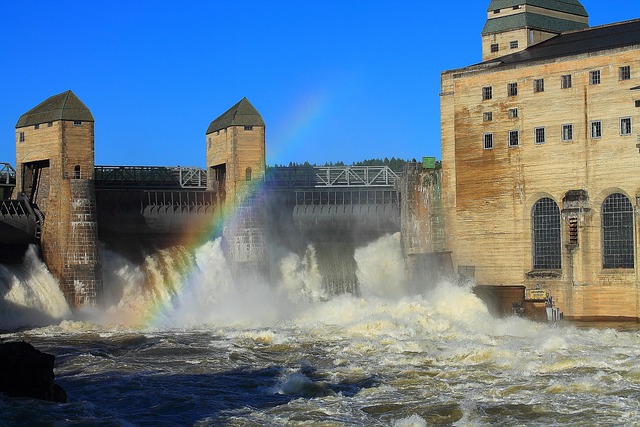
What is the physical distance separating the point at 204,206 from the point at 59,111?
34.6 feet

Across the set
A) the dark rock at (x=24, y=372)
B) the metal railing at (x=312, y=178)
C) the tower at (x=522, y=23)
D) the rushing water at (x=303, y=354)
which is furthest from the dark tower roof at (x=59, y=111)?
the tower at (x=522, y=23)

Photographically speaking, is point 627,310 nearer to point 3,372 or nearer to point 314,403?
point 314,403

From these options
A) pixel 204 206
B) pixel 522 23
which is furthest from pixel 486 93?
pixel 204 206

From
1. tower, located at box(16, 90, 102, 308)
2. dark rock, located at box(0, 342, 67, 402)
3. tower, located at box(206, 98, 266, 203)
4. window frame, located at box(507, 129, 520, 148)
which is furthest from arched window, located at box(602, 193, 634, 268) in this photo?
dark rock, located at box(0, 342, 67, 402)

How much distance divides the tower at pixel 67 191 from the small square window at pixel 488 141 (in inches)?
879

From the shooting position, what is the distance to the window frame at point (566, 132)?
59812 millimetres

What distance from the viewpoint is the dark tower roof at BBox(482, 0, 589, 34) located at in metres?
73.9

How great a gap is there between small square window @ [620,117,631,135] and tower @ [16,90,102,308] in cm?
2833

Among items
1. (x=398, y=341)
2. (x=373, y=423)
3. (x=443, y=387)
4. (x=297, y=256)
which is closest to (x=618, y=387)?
(x=443, y=387)

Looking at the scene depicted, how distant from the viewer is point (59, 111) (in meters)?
57.9

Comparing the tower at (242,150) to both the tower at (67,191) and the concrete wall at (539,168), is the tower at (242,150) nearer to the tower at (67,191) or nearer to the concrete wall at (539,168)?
the tower at (67,191)

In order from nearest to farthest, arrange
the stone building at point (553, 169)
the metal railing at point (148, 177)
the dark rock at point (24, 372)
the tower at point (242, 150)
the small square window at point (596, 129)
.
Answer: the dark rock at point (24, 372) → the stone building at point (553, 169) → the small square window at point (596, 129) → the tower at point (242, 150) → the metal railing at point (148, 177)

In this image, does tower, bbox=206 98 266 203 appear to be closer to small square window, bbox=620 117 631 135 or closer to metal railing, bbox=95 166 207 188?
metal railing, bbox=95 166 207 188

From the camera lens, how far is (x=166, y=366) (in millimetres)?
41938
